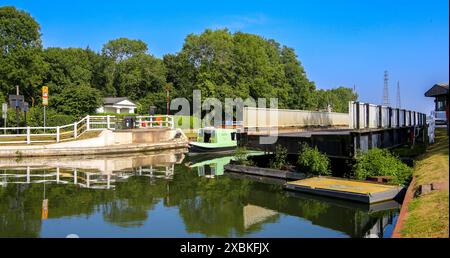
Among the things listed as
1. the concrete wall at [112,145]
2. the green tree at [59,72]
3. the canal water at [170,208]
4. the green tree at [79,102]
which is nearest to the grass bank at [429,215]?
the canal water at [170,208]

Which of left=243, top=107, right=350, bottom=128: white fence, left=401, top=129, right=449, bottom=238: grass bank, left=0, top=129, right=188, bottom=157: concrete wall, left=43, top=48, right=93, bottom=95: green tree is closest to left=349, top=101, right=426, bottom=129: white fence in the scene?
left=401, top=129, right=449, bottom=238: grass bank

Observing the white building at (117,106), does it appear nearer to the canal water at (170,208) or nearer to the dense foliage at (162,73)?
the dense foliage at (162,73)

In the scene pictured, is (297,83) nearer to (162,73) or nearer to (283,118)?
(162,73)

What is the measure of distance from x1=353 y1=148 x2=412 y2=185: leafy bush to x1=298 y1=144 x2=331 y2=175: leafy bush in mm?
1204

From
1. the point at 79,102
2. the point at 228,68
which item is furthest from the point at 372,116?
the point at 228,68

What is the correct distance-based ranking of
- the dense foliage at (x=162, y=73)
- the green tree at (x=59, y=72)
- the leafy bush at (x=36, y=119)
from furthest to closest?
1. the green tree at (x=59, y=72)
2. the dense foliage at (x=162, y=73)
3. the leafy bush at (x=36, y=119)

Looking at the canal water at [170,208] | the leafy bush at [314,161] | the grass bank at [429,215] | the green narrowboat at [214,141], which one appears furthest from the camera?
the green narrowboat at [214,141]

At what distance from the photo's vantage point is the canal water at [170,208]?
9.80 metres

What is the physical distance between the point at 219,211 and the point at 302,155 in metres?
5.61

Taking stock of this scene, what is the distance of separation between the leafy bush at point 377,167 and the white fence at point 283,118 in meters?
7.11

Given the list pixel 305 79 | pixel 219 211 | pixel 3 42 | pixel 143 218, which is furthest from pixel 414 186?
pixel 305 79

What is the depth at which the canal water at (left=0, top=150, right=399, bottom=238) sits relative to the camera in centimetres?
980

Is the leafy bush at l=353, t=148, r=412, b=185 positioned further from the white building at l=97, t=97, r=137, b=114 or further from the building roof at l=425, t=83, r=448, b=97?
the white building at l=97, t=97, r=137, b=114
